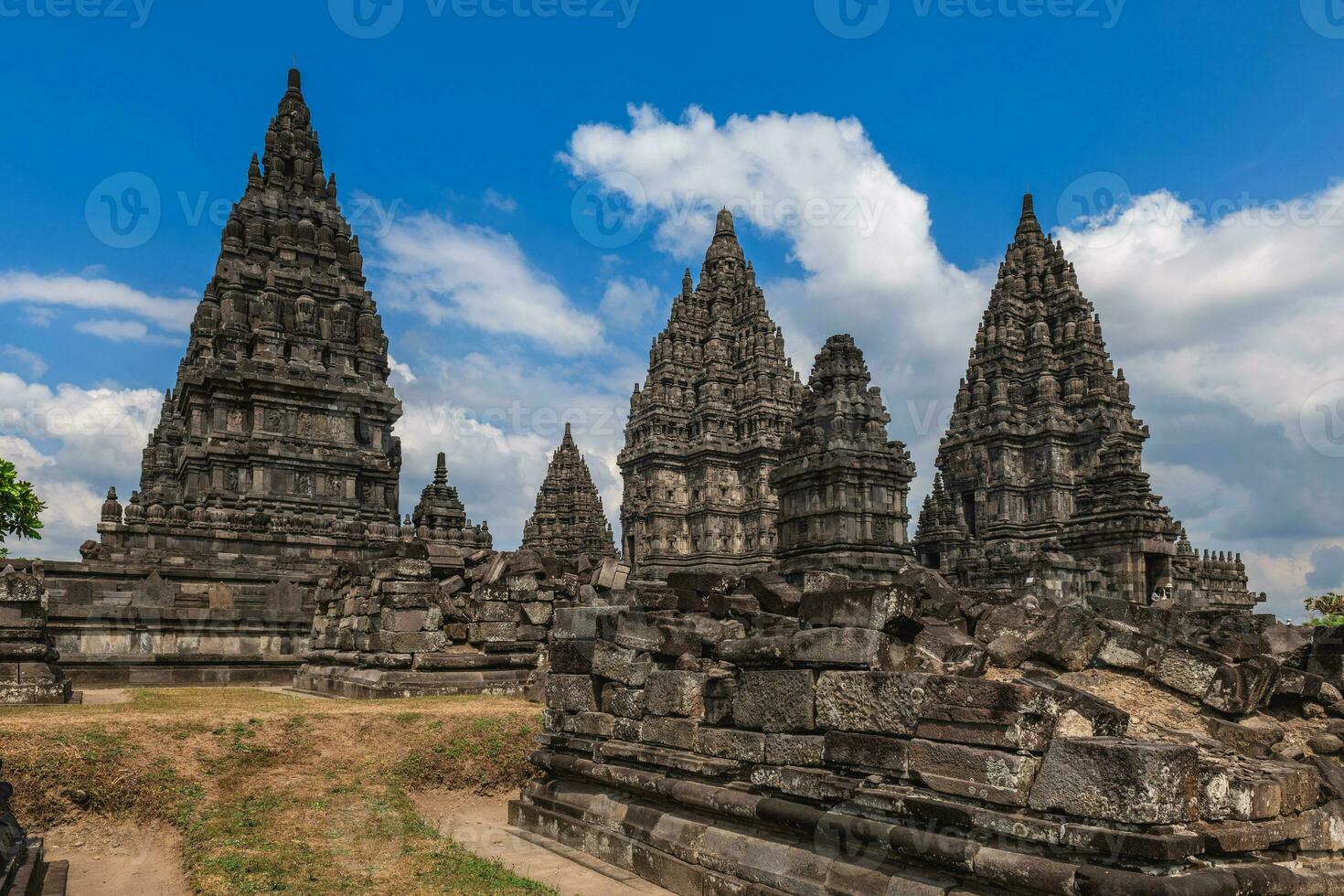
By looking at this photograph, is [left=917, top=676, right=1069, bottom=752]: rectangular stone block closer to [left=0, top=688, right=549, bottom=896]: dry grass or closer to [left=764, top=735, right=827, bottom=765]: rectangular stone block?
[left=764, top=735, right=827, bottom=765]: rectangular stone block

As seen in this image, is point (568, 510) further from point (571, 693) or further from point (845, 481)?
point (571, 693)

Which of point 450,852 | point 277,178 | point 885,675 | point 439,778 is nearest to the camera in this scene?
point 885,675

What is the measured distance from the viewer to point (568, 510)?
65812mm

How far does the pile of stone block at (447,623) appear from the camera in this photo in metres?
14.3

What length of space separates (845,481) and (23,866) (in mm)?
26728

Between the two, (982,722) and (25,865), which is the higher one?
(982,722)

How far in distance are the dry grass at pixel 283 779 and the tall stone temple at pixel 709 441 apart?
44.2 meters

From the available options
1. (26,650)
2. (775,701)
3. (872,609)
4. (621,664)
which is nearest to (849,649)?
(872,609)

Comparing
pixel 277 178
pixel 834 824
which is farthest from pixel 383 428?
pixel 834 824

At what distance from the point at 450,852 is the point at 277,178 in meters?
33.6

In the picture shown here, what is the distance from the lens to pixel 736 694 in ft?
22.6

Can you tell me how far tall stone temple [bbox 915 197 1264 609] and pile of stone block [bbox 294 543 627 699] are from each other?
26855 millimetres

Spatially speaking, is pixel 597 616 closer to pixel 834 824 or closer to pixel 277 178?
pixel 834 824

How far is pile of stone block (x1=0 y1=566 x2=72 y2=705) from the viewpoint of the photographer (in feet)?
39.4
